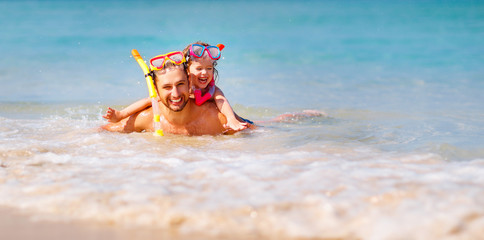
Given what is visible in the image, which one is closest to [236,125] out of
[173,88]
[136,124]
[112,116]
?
[173,88]

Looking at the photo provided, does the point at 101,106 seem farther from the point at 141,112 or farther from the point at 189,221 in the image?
the point at 189,221

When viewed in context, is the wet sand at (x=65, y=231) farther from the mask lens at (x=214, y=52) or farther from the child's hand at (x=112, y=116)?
the mask lens at (x=214, y=52)

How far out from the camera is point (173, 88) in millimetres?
4809

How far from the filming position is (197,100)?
17.0 ft

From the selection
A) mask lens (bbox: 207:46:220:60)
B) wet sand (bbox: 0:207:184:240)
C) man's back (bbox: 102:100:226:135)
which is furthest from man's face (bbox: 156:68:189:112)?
wet sand (bbox: 0:207:184:240)

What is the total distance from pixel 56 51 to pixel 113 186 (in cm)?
1703

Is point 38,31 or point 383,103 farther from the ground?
point 38,31

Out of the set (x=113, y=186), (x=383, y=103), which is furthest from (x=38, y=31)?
(x=113, y=186)

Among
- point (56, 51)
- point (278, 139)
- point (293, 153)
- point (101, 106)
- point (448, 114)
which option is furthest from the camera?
point (56, 51)

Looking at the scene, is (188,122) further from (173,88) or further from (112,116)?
(112,116)

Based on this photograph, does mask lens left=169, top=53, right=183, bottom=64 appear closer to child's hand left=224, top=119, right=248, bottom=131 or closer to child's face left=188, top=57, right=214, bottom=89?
child's face left=188, top=57, right=214, bottom=89

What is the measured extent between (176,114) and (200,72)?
0.53 meters

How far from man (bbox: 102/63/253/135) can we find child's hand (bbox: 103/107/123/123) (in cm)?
19

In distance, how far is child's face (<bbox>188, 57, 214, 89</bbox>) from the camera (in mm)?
5234
